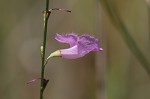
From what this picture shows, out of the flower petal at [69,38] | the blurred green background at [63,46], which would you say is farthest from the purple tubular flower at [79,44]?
the blurred green background at [63,46]

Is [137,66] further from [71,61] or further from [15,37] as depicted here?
[15,37]

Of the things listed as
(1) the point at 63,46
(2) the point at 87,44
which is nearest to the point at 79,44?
(2) the point at 87,44

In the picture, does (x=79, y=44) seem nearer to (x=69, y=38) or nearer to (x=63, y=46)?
(x=69, y=38)

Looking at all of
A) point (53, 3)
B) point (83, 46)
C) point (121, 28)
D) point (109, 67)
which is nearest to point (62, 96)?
point (109, 67)

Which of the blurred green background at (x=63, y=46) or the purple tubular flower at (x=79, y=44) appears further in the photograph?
the blurred green background at (x=63, y=46)

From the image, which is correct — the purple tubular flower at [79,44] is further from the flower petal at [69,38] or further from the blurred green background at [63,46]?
the blurred green background at [63,46]

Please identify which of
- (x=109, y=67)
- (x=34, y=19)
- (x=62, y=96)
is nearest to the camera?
(x=109, y=67)

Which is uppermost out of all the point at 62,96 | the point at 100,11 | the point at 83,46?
the point at 100,11
